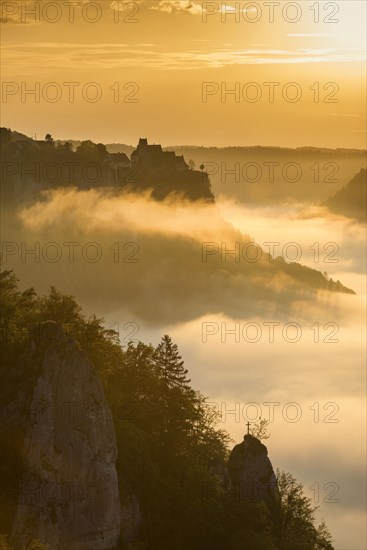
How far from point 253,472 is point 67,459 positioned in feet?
71.2

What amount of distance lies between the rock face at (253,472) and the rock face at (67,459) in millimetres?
15932

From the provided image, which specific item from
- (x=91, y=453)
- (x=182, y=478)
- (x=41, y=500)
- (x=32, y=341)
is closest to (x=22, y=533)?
(x=41, y=500)

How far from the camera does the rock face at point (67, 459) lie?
75562 millimetres

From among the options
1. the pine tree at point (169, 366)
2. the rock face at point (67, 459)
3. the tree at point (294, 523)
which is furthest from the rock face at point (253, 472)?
the rock face at point (67, 459)

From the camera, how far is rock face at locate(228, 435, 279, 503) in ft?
305

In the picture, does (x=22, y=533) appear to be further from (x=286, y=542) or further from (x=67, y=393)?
(x=286, y=542)

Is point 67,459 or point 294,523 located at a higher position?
point 67,459

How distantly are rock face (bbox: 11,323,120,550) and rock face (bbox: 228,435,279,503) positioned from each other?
52.3ft

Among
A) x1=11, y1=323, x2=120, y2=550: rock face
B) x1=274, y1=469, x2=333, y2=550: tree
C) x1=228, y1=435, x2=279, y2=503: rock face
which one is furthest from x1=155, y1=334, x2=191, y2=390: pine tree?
x1=11, y1=323, x2=120, y2=550: rock face

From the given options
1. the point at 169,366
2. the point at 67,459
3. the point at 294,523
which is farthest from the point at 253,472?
the point at 67,459

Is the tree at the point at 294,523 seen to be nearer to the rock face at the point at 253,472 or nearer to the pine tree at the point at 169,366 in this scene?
the rock face at the point at 253,472

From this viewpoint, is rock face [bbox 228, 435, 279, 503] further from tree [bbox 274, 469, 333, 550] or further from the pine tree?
the pine tree

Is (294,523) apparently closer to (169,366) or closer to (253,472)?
(253,472)

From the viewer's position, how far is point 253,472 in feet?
307
